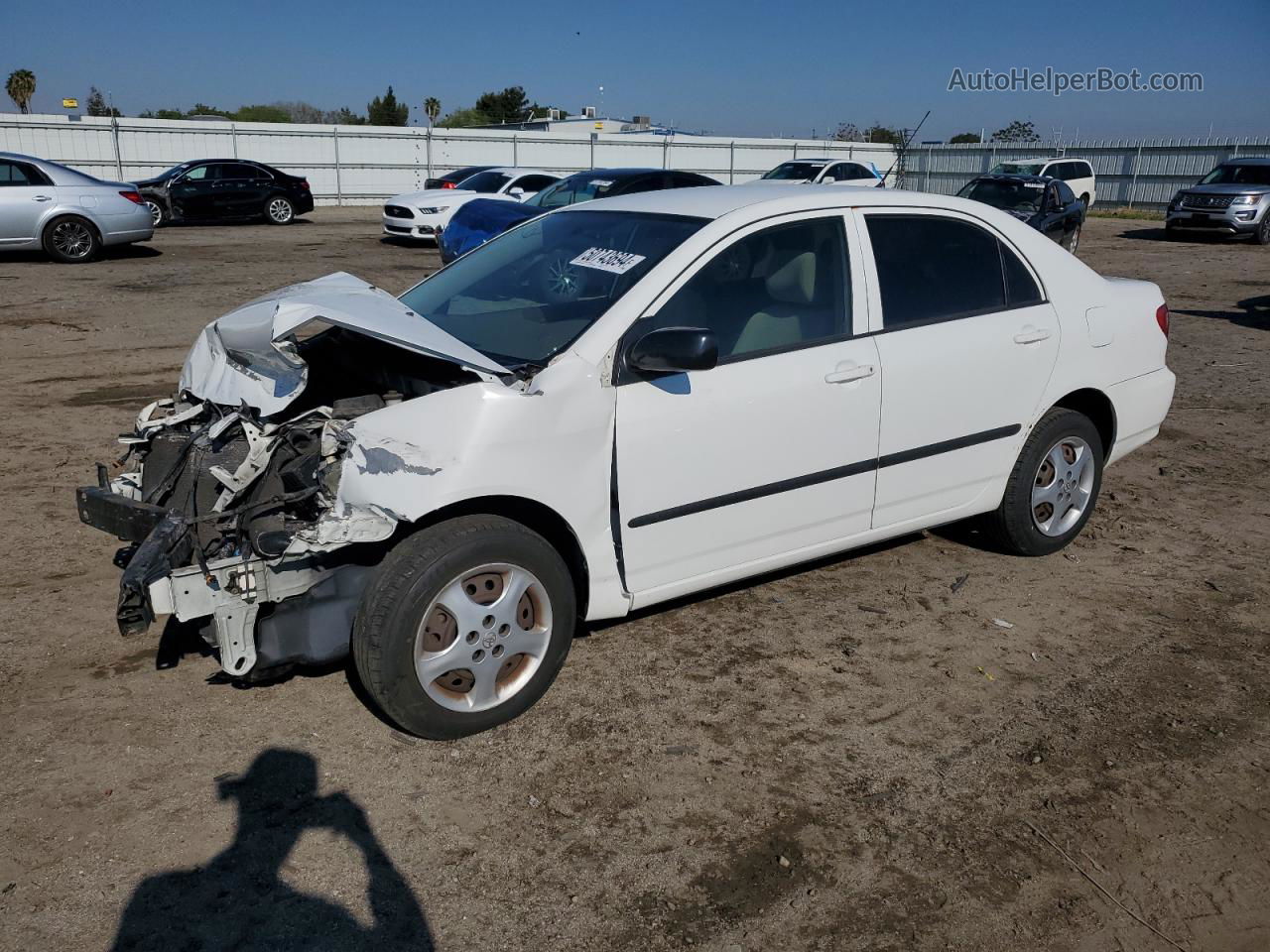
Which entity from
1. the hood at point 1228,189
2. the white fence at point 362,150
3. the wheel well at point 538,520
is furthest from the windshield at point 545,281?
the white fence at point 362,150

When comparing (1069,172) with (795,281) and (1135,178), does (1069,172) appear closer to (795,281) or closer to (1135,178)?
(1135,178)

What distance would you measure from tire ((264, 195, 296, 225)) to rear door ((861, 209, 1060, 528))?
884 inches

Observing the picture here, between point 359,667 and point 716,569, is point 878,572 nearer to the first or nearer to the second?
point 716,569

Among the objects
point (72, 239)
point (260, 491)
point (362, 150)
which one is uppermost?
point (362, 150)

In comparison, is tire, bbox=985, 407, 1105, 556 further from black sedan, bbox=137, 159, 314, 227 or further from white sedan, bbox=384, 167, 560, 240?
black sedan, bbox=137, 159, 314, 227

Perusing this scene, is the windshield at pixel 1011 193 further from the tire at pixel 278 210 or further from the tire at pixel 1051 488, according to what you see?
the tire at pixel 278 210

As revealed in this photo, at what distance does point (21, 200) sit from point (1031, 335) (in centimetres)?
1510

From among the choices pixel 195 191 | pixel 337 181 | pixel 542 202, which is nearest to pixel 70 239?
pixel 542 202

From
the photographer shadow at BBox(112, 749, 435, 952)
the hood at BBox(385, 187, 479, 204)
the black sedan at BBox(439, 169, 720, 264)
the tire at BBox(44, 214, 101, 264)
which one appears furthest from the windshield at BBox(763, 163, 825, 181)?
the photographer shadow at BBox(112, 749, 435, 952)

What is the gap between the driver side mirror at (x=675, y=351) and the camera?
353cm

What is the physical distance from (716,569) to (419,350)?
142cm

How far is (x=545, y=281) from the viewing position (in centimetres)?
432

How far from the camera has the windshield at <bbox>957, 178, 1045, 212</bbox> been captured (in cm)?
1838

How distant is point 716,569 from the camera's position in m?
4.01
